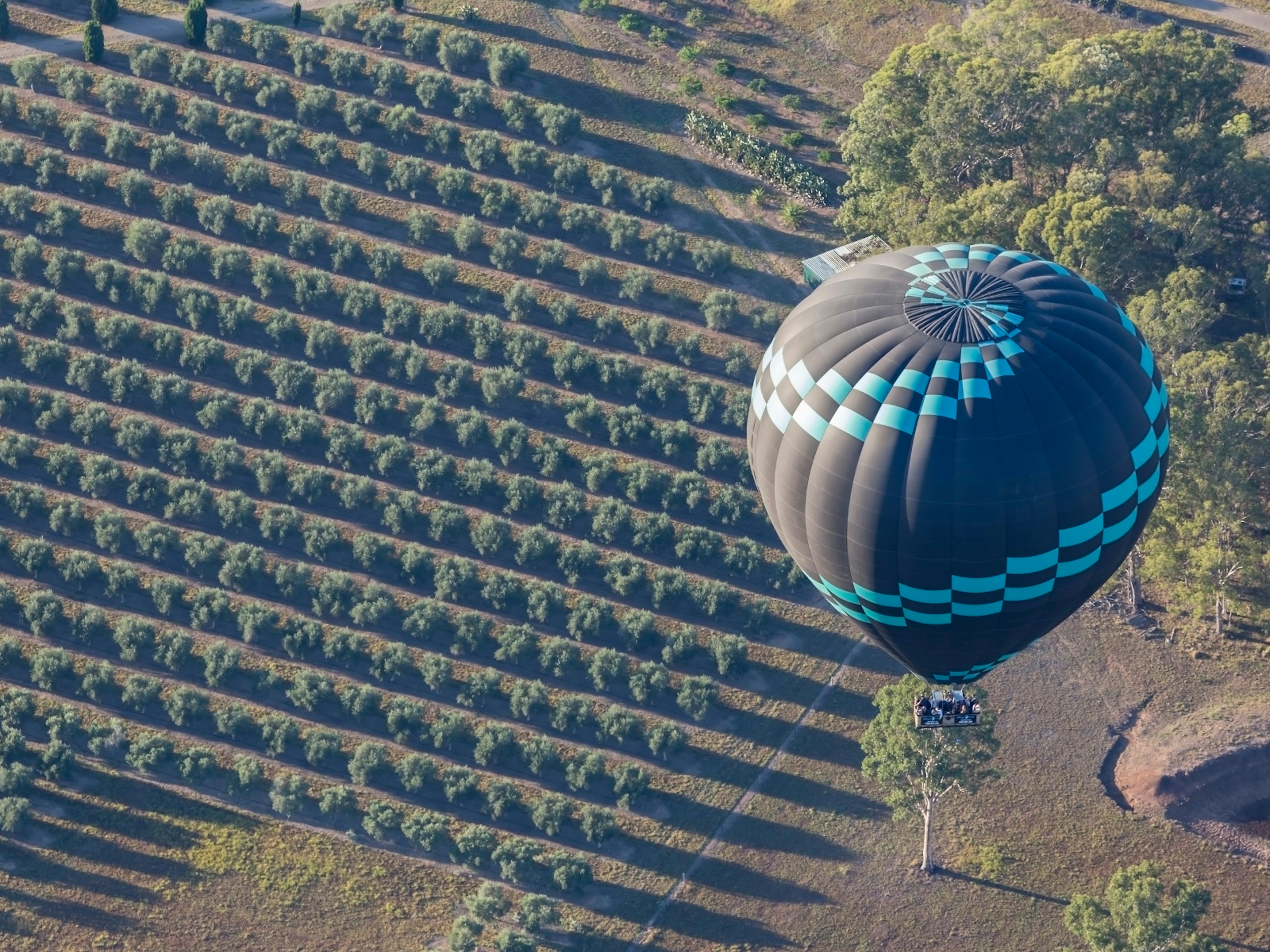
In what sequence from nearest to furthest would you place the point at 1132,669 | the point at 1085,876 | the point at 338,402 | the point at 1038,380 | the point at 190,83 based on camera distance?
the point at 1038,380, the point at 1085,876, the point at 1132,669, the point at 338,402, the point at 190,83

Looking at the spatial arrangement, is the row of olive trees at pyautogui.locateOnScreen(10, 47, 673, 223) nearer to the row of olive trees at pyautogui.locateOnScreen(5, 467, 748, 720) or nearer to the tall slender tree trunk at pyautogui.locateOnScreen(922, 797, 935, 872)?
the row of olive trees at pyautogui.locateOnScreen(5, 467, 748, 720)

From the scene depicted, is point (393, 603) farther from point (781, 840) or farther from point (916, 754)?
point (916, 754)

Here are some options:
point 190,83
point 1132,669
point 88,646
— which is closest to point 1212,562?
point 1132,669

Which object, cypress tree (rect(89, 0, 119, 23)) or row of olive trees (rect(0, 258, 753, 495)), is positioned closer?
row of olive trees (rect(0, 258, 753, 495))

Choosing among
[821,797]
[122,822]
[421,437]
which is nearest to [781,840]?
[821,797]

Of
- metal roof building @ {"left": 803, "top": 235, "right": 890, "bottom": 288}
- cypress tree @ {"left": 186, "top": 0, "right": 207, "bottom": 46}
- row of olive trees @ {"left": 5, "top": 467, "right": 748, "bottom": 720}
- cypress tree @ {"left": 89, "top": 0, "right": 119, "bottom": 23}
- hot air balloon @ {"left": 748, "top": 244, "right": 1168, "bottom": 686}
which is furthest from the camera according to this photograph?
cypress tree @ {"left": 89, "top": 0, "right": 119, "bottom": 23}

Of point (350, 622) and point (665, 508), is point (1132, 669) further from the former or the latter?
point (350, 622)

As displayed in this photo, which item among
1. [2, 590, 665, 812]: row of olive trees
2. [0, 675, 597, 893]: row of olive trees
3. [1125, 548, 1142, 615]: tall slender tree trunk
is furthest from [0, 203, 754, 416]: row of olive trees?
[0, 675, 597, 893]: row of olive trees

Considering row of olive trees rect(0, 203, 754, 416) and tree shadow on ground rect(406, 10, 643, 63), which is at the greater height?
tree shadow on ground rect(406, 10, 643, 63)
